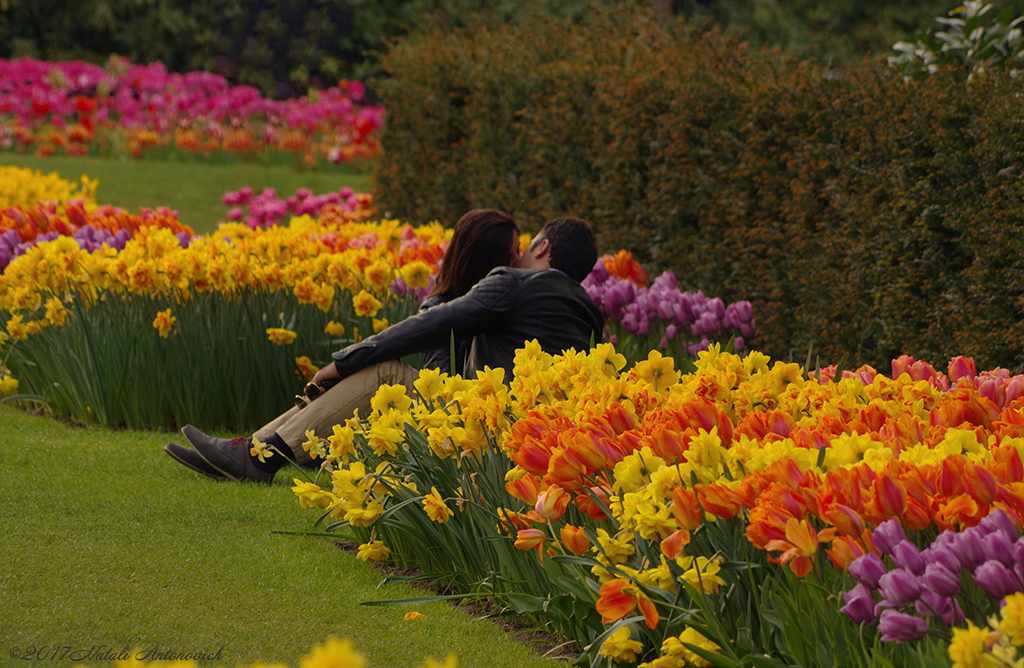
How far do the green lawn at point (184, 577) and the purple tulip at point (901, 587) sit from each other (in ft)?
3.46

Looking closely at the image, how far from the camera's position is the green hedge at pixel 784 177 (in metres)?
4.66

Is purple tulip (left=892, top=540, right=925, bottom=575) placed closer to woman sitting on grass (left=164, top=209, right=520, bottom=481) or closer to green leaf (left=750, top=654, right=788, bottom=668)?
green leaf (left=750, top=654, right=788, bottom=668)

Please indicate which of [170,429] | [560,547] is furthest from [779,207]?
[560,547]

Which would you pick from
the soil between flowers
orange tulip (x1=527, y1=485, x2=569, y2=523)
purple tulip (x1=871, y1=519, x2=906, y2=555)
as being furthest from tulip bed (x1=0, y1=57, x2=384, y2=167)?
purple tulip (x1=871, y1=519, x2=906, y2=555)

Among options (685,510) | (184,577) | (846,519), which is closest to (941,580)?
(846,519)

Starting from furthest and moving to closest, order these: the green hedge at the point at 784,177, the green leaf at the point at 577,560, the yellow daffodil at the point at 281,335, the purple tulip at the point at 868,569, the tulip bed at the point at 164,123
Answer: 1. the tulip bed at the point at 164,123
2. the yellow daffodil at the point at 281,335
3. the green hedge at the point at 784,177
4. the green leaf at the point at 577,560
5. the purple tulip at the point at 868,569

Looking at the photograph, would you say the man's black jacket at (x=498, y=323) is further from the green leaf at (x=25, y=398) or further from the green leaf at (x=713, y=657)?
the green leaf at (x=25, y=398)

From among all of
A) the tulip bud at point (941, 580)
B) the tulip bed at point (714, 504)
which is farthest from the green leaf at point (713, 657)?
the tulip bud at point (941, 580)

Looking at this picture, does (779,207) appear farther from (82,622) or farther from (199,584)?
(82,622)

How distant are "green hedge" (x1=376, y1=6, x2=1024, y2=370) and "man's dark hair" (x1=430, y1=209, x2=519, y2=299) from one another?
1.84m

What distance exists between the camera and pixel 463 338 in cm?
415

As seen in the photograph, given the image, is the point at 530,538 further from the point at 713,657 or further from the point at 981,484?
the point at 981,484

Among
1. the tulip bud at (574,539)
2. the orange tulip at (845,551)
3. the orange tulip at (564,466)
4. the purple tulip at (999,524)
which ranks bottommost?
the tulip bud at (574,539)

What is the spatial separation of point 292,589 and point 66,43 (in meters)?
22.9
